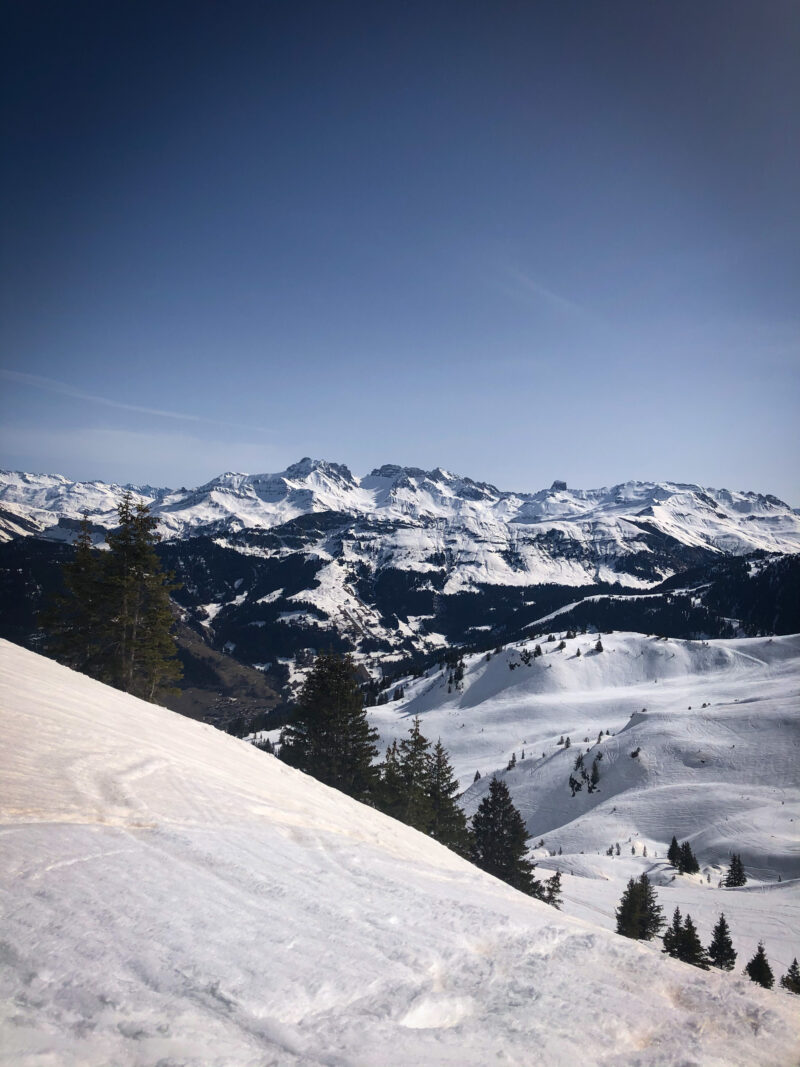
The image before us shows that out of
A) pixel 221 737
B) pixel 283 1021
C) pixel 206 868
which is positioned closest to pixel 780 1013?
pixel 283 1021

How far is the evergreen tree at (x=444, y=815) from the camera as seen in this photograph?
3300cm

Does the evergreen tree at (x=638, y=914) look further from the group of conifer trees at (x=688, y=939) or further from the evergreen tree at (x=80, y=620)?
the evergreen tree at (x=80, y=620)

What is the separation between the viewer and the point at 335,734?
27953mm

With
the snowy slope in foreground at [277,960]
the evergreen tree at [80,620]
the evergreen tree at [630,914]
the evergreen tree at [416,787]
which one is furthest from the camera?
the evergreen tree at [630,914]

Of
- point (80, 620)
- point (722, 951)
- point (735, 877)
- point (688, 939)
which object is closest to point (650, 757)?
point (735, 877)

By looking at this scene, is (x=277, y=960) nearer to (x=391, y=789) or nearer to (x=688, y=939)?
(x=391, y=789)

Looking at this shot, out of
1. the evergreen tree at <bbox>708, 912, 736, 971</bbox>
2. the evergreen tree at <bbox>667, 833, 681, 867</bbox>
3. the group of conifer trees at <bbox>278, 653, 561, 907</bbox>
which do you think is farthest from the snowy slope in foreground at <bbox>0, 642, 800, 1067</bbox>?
the evergreen tree at <bbox>667, 833, 681, 867</bbox>

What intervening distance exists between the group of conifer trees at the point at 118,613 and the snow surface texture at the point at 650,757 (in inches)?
1315

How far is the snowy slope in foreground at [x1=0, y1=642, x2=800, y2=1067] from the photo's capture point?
224cm

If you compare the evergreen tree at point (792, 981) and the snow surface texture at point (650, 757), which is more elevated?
the evergreen tree at point (792, 981)

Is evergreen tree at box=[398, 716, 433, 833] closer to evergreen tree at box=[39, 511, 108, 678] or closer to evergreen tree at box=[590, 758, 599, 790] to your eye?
evergreen tree at box=[39, 511, 108, 678]

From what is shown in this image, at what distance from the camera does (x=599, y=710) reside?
145 meters

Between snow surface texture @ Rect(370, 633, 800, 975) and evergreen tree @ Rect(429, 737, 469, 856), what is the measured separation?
32.0ft

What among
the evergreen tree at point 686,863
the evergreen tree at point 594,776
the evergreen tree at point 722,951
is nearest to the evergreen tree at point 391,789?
the evergreen tree at point 722,951
